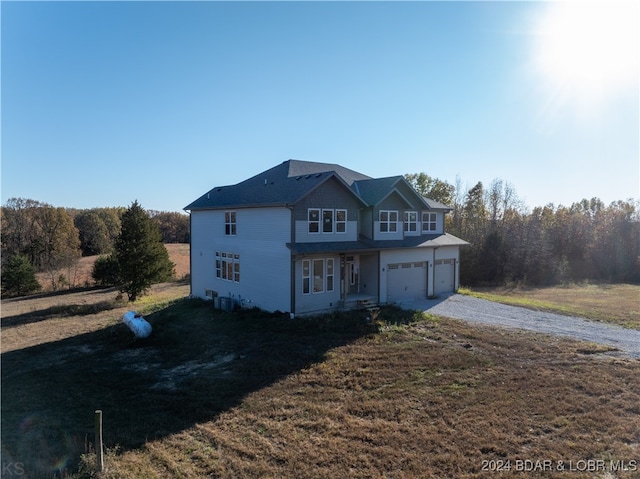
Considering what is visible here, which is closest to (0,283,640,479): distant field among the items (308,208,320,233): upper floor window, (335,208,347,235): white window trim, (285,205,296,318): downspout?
(285,205,296,318): downspout

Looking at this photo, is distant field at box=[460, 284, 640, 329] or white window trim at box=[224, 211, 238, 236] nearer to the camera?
distant field at box=[460, 284, 640, 329]

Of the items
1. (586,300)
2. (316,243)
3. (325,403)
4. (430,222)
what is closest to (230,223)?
(316,243)

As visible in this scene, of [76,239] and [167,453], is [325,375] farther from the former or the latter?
[76,239]

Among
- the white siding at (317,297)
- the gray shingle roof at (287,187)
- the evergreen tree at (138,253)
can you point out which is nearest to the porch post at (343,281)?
the white siding at (317,297)

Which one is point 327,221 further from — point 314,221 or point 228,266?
point 228,266

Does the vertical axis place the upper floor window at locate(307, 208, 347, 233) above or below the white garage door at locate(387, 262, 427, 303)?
above

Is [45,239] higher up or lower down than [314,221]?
lower down

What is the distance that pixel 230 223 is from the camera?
73.9 feet

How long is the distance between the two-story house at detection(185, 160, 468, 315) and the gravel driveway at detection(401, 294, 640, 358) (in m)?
2.28

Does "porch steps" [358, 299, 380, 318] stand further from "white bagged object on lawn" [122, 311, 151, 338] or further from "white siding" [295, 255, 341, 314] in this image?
"white bagged object on lawn" [122, 311, 151, 338]

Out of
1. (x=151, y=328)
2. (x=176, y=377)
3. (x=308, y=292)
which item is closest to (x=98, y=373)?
(x=176, y=377)

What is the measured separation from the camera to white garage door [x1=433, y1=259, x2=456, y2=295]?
84.6 feet

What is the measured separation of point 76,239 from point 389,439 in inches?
2368

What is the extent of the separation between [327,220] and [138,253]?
50.0ft
